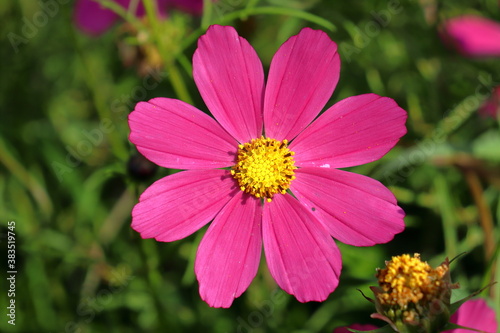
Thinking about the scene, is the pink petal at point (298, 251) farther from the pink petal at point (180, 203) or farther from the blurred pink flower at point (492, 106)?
the blurred pink flower at point (492, 106)

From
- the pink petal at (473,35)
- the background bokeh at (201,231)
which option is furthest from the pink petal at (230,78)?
the pink petal at (473,35)

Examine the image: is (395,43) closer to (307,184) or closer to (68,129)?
(307,184)

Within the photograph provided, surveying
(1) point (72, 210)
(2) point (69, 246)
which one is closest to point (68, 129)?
(1) point (72, 210)
